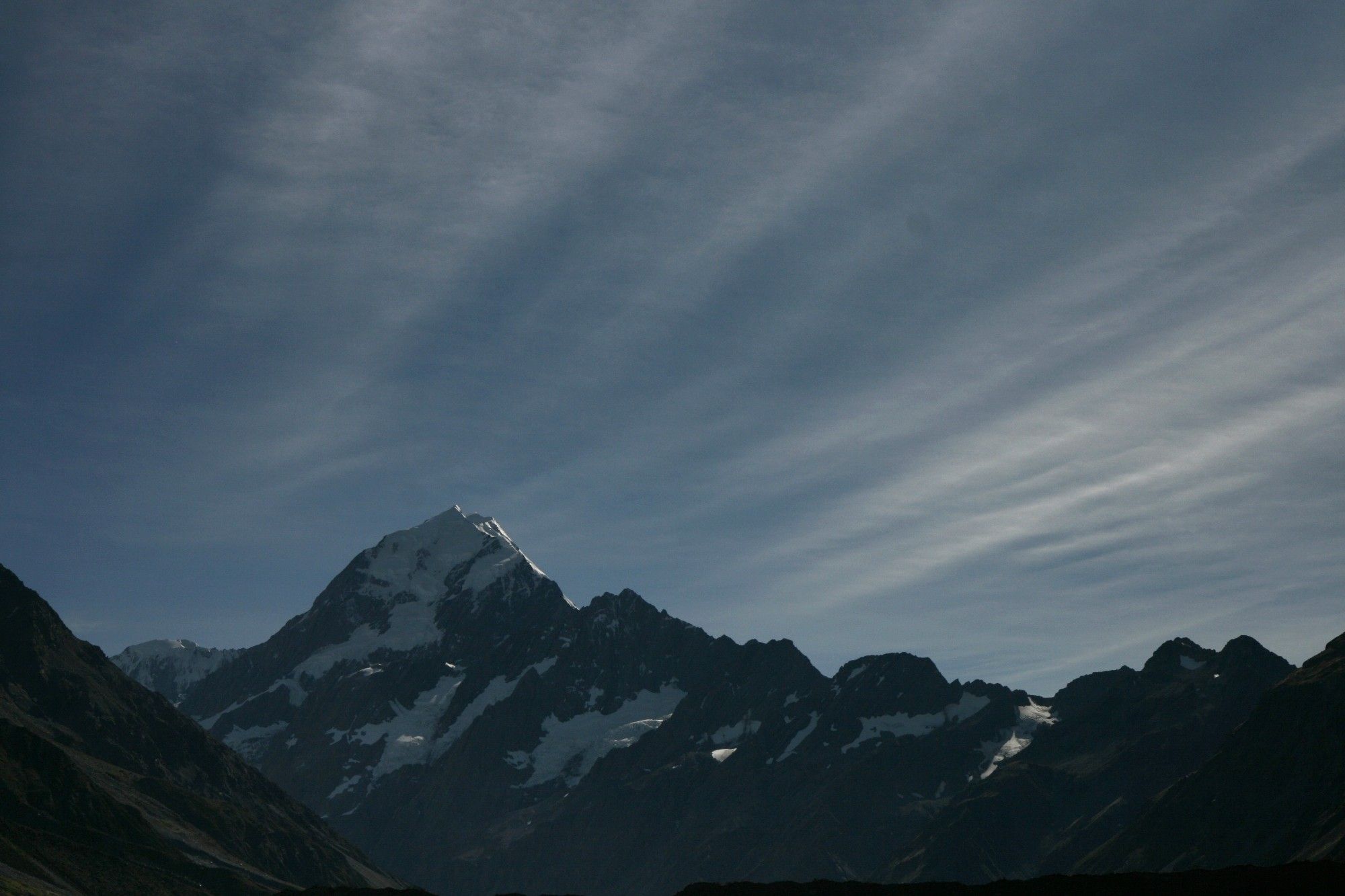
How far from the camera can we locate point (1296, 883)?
136 metres

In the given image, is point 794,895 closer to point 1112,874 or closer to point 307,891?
point 1112,874

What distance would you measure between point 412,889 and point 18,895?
205ft

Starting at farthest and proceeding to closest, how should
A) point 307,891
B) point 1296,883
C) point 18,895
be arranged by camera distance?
1. point 18,895
2. point 307,891
3. point 1296,883

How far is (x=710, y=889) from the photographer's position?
15125 cm

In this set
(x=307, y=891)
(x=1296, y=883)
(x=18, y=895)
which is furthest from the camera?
(x=18, y=895)

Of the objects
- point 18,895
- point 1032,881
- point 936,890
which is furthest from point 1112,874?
point 18,895

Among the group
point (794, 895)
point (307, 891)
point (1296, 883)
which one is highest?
point (307, 891)

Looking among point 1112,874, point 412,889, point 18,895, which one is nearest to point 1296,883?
point 1112,874

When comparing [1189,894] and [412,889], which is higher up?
[412,889]

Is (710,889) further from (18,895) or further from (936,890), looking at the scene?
(18,895)

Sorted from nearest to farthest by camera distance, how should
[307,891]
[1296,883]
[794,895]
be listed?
[1296,883], [794,895], [307,891]

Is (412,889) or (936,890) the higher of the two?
(412,889)

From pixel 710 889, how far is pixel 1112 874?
45.1 meters

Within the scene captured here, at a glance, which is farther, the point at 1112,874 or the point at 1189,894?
the point at 1112,874
